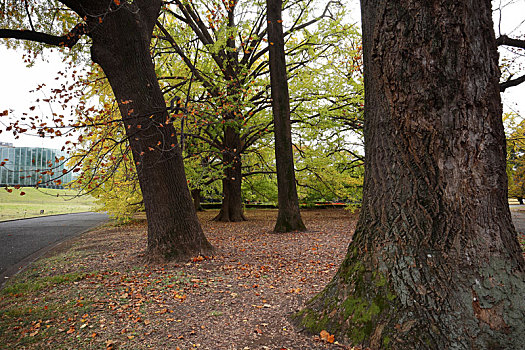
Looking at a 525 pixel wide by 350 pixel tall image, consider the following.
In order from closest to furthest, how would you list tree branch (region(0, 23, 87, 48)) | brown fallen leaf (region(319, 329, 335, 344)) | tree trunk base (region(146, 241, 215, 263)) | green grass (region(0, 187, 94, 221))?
brown fallen leaf (region(319, 329, 335, 344)) → tree branch (region(0, 23, 87, 48)) → tree trunk base (region(146, 241, 215, 263)) → green grass (region(0, 187, 94, 221))

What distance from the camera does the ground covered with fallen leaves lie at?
10.5 ft

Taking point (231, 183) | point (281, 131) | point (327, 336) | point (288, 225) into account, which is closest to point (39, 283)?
point (327, 336)

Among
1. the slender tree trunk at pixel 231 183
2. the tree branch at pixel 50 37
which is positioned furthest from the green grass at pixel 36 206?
the slender tree trunk at pixel 231 183

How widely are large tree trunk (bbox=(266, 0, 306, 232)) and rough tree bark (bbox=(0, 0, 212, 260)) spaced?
402 centimetres

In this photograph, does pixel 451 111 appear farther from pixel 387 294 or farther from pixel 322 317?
pixel 322 317

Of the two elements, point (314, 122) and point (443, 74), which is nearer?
point (443, 74)

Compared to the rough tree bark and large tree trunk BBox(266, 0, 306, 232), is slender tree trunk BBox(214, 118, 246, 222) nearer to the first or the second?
large tree trunk BBox(266, 0, 306, 232)

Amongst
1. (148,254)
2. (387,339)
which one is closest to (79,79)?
(148,254)

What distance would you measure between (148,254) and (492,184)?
18.8 feet

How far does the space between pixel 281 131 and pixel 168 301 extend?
6.69 meters

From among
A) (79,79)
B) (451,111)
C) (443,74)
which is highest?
(79,79)

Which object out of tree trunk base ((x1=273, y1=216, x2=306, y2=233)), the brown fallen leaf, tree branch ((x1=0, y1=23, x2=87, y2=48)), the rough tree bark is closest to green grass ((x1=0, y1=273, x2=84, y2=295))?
the rough tree bark

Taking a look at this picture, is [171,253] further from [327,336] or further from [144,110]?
[327,336]

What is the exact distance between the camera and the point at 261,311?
3.74 meters
